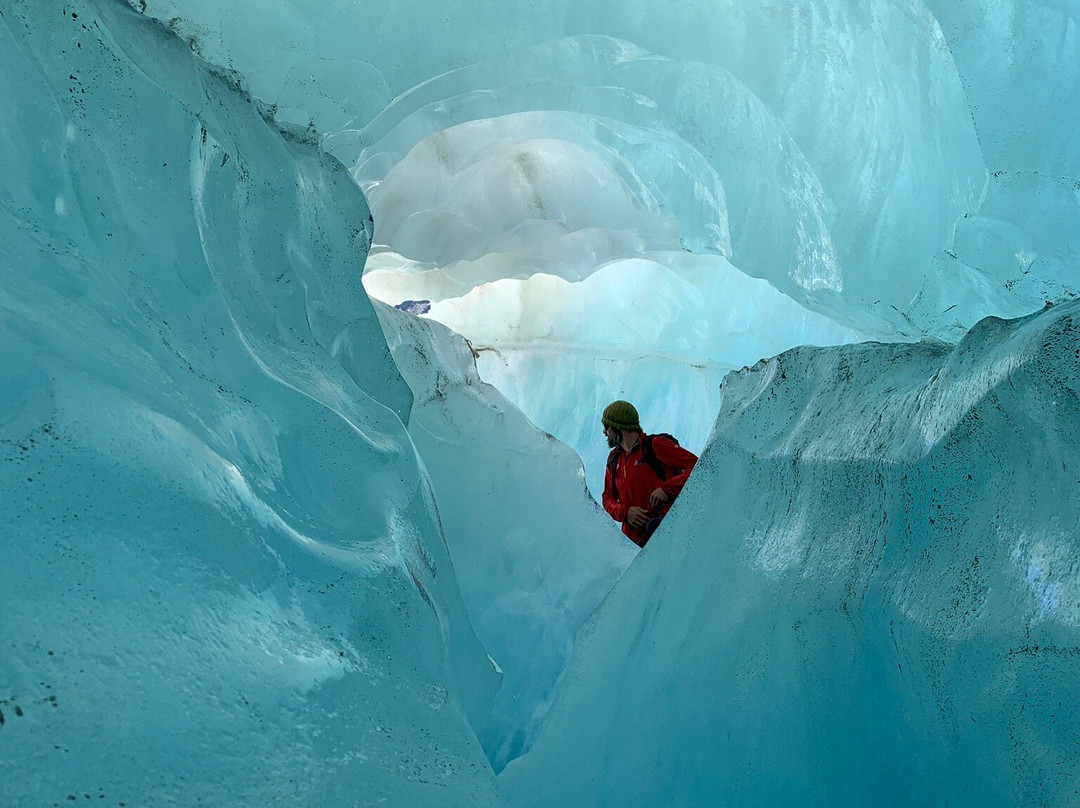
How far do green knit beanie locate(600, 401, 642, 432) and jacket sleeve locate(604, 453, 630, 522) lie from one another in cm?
19

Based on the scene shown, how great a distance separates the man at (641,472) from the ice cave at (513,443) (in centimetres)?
12

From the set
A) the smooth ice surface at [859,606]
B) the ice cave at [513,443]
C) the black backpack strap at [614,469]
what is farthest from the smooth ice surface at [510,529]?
the smooth ice surface at [859,606]

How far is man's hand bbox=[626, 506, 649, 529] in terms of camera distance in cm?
270

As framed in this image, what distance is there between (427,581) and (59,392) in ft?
2.51

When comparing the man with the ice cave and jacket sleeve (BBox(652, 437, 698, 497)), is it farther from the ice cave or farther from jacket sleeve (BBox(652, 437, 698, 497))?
the ice cave

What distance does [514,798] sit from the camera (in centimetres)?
170

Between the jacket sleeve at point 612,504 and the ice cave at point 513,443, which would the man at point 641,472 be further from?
the ice cave at point 513,443

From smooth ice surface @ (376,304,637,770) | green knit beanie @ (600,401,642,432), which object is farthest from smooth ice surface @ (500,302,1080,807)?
green knit beanie @ (600,401,642,432)

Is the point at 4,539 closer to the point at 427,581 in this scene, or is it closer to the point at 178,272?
the point at 178,272

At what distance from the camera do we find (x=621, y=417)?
2.83m

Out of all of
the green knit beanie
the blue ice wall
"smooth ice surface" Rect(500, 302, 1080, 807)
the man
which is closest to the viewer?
the blue ice wall

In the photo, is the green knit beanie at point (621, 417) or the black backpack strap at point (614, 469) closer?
the green knit beanie at point (621, 417)

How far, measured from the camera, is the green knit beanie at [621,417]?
111 inches

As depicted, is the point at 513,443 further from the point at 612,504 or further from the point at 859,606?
the point at 859,606
